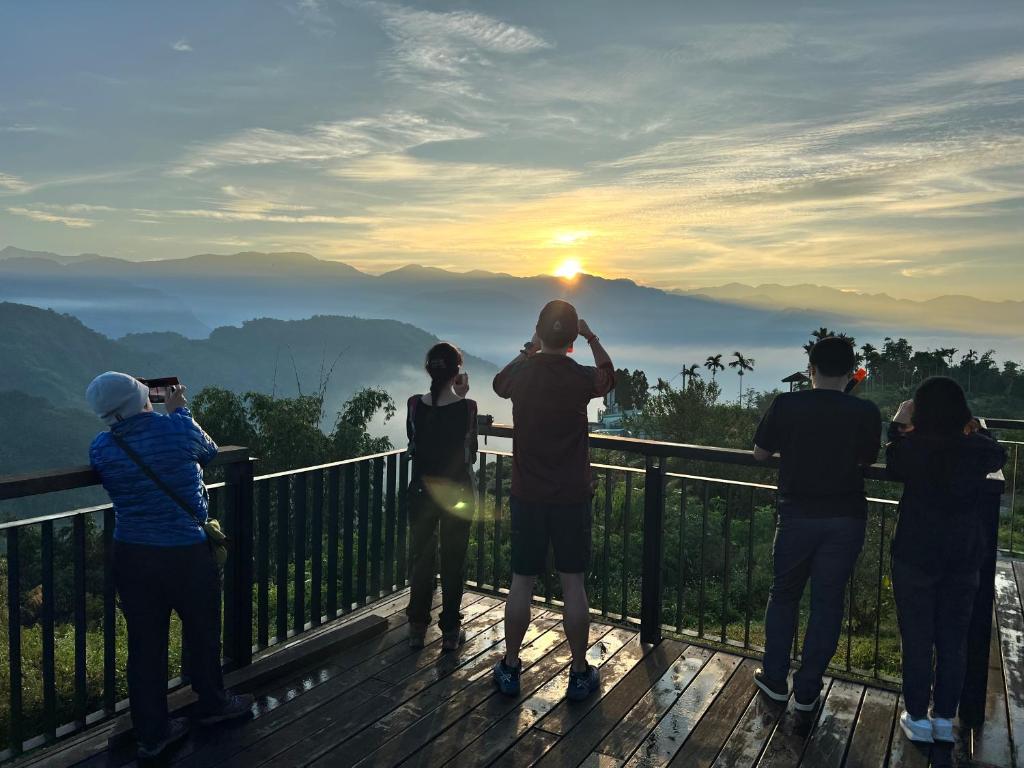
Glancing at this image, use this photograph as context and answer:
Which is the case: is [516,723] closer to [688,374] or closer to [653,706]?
[653,706]

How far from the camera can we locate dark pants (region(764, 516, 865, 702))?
10.5 feet

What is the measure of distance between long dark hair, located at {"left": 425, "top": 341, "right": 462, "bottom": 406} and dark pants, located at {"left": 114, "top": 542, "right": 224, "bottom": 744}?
1345 mm

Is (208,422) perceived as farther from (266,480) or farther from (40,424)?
(40,424)

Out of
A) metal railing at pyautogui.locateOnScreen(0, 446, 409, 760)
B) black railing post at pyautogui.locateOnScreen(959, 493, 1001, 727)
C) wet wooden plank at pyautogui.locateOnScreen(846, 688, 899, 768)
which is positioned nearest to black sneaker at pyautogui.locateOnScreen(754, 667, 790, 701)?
wet wooden plank at pyautogui.locateOnScreen(846, 688, 899, 768)

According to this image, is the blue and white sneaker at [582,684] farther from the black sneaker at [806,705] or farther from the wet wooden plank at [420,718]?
the black sneaker at [806,705]

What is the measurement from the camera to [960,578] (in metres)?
3.01

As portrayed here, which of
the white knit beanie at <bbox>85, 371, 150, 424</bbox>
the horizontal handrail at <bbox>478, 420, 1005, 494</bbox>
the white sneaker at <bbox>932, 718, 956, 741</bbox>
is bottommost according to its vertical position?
the white sneaker at <bbox>932, 718, 956, 741</bbox>

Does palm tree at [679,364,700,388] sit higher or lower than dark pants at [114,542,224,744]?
lower

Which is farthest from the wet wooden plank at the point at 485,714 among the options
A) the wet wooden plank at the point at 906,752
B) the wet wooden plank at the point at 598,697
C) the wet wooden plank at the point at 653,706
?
the wet wooden plank at the point at 906,752

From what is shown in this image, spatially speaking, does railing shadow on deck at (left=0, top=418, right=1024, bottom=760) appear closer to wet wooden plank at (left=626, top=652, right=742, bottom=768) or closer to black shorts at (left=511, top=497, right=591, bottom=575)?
wet wooden plank at (left=626, top=652, right=742, bottom=768)

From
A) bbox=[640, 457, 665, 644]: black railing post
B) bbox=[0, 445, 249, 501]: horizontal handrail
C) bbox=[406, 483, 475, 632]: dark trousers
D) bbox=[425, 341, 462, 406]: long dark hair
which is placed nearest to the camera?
bbox=[0, 445, 249, 501]: horizontal handrail

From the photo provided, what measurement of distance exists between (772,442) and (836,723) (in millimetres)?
1252

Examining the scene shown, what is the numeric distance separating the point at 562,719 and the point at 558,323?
169 centimetres

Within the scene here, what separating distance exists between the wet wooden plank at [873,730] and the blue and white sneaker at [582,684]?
108cm
